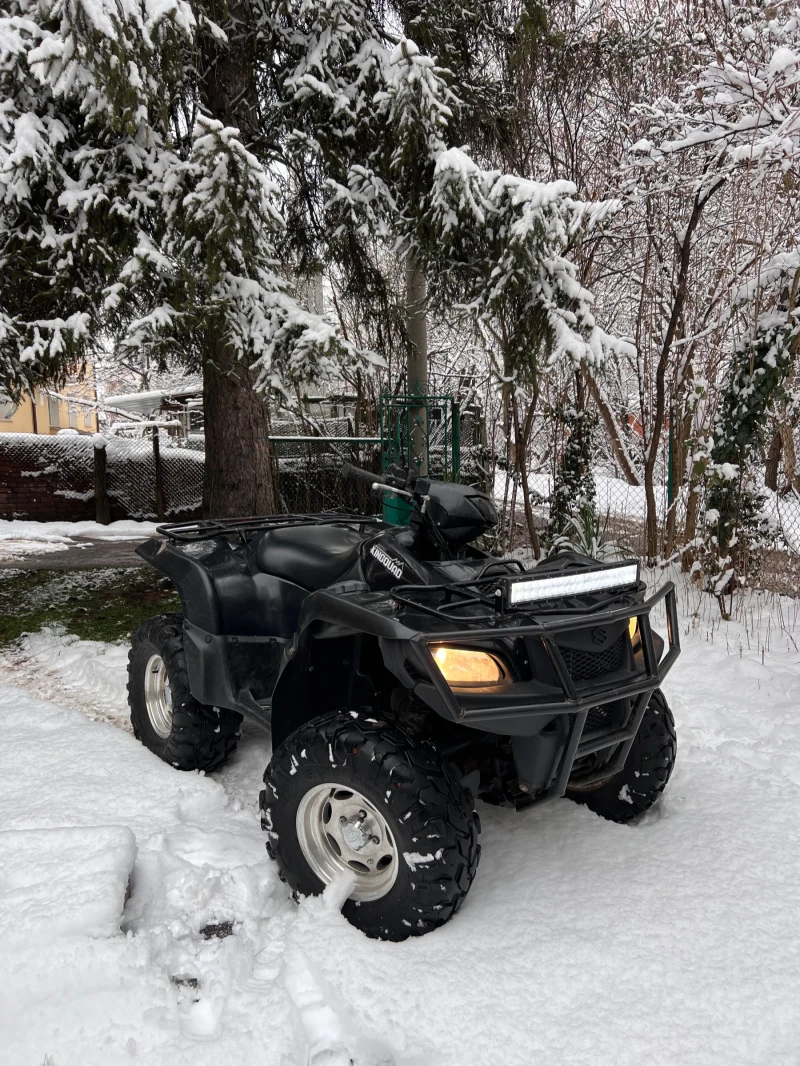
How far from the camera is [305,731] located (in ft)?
7.96

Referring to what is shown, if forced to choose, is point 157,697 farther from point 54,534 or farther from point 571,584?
point 54,534

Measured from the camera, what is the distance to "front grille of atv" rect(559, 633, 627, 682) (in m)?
2.33

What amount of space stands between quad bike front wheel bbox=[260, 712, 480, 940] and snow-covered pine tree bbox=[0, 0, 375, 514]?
328cm

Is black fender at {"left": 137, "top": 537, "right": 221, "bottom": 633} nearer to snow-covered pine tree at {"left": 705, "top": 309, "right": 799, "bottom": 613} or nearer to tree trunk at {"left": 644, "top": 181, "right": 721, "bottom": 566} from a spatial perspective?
snow-covered pine tree at {"left": 705, "top": 309, "right": 799, "bottom": 613}

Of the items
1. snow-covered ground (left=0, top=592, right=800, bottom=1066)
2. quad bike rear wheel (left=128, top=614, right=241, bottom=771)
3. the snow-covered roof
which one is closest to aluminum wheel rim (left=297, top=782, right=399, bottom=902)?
snow-covered ground (left=0, top=592, right=800, bottom=1066)

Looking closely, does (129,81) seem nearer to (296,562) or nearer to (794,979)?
(296,562)

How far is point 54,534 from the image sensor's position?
1037 cm

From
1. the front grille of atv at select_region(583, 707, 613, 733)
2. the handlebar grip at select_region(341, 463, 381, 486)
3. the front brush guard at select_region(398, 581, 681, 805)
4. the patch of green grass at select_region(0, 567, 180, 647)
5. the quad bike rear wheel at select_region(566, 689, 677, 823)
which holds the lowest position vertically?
the patch of green grass at select_region(0, 567, 180, 647)

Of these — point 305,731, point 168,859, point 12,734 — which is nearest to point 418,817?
point 305,731

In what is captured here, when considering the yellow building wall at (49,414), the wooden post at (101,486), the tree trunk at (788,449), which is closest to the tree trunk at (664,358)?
the tree trunk at (788,449)

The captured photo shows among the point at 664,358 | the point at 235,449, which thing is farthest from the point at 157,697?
the point at 664,358

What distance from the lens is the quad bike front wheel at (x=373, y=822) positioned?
2170 mm

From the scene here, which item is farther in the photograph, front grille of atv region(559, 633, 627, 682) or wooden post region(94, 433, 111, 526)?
wooden post region(94, 433, 111, 526)

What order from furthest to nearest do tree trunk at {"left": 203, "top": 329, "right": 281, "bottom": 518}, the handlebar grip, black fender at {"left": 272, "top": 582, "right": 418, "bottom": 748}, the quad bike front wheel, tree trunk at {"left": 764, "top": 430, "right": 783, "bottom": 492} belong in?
tree trunk at {"left": 764, "top": 430, "right": 783, "bottom": 492} < tree trunk at {"left": 203, "top": 329, "right": 281, "bottom": 518} < the handlebar grip < black fender at {"left": 272, "top": 582, "right": 418, "bottom": 748} < the quad bike front wheel
